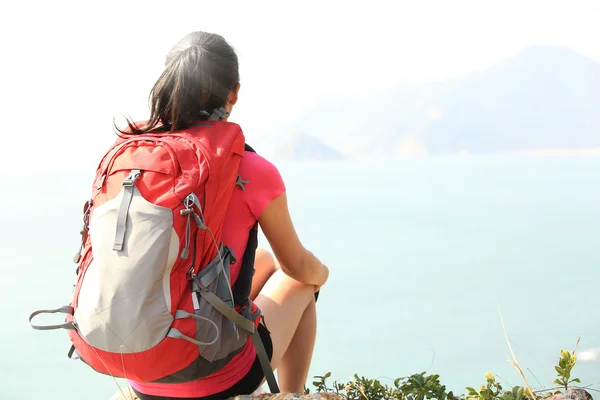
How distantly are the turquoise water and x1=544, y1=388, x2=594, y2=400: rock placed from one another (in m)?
0.08

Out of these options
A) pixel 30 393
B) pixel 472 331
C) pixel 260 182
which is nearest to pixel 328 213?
pixel 472 331

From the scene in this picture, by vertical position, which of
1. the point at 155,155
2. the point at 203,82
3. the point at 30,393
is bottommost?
the point at 30,393

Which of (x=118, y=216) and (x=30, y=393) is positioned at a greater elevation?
(x=118, y=216)

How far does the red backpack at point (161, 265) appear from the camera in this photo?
1.15 meters

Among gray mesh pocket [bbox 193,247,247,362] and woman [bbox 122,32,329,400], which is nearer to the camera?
gray mesh pocket [bbox 193,247,247,362]

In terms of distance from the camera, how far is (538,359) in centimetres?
330

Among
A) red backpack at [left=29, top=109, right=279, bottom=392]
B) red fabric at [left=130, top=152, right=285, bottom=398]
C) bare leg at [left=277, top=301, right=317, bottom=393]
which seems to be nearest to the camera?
red backpack at [left=29, top=109, right=279, bottom=392]

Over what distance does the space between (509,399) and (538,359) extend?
225cm

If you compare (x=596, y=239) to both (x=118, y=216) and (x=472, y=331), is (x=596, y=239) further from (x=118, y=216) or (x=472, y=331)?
(x=118, y=216)

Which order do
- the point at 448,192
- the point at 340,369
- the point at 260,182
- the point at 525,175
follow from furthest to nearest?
the point at 525,175 → the point at 448,192 → the point at 340,369 → the point at 260,182

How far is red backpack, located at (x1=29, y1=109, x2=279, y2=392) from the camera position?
115 cm

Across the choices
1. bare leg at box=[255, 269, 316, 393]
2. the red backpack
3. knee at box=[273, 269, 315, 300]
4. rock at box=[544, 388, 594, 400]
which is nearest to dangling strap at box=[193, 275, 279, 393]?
the red backpack

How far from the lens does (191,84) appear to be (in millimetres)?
1304

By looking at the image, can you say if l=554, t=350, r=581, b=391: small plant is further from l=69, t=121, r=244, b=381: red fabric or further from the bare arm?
l=69, t=121, r=244, b=381: red fabric
